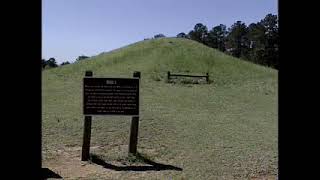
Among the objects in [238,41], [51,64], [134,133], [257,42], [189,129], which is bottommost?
[189,129]

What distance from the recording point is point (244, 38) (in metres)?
120

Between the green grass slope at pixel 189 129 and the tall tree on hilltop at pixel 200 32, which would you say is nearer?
the green grass slope at pixel 189 129

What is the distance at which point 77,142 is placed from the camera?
12.2 m

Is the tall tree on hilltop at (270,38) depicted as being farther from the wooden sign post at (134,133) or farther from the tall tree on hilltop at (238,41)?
the wooden sign post at (134,133)

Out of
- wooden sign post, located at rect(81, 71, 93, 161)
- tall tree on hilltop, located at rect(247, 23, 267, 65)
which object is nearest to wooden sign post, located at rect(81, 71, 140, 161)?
wooden sign post, located at rect(81, 71, 93, 161)

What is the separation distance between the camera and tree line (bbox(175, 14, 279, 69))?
328 ft

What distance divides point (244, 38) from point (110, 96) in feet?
369

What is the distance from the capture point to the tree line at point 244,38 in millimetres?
100125

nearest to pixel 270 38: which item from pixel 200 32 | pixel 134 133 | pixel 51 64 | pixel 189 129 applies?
pixel 200 32

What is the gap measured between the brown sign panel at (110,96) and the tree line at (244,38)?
89418 millimetres

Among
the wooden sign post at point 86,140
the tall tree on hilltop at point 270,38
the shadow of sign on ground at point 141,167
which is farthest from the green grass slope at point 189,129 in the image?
the tall tree on hilltop at point 270,38

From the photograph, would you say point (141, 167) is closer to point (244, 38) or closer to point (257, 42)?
point (257, 42)

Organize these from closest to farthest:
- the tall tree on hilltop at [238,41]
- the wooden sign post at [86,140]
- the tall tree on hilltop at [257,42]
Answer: the wooden sign post at [86,140]
the tall tree on hilltop at [257,42]
the tall tree on hilltop at [238,41]
